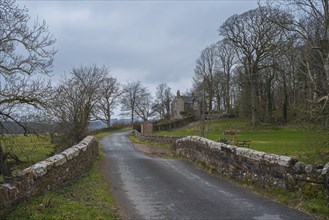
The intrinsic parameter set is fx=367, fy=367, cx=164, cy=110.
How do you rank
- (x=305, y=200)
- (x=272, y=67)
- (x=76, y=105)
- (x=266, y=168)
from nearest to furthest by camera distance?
(x=305, y=200)
(x=266, y=168)
(x=76, y=105)
(x=272, y=67)

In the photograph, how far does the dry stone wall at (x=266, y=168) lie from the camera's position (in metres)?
8.46

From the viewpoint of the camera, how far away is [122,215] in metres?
8.02

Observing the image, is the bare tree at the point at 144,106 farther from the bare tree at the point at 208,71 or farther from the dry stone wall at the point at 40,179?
the dry stone wall at the point at 40,179

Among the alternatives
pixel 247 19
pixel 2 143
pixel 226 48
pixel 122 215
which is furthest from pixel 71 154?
pixel 226 48

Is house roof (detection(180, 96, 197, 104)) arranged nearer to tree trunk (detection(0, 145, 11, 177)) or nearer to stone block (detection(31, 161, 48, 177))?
tree trunk (detection(0, 145, 11, 177))

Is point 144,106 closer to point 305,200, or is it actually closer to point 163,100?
point 163,100

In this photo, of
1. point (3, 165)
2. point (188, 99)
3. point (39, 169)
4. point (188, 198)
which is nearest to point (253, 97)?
point (3, 165)

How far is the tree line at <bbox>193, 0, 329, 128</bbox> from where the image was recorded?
20.4 meters

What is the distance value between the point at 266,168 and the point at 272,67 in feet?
135

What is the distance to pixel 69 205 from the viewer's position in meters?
7.82

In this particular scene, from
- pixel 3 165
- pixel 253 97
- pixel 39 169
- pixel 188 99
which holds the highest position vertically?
pixel 188 99

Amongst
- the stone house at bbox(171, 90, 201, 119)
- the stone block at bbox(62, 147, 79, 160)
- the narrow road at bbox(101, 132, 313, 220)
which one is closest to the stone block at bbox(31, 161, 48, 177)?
the narrow road at bbox(101, 132, 313, 220)

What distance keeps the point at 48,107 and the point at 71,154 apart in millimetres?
5746

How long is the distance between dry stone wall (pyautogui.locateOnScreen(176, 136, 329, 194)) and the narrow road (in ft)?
1.73
